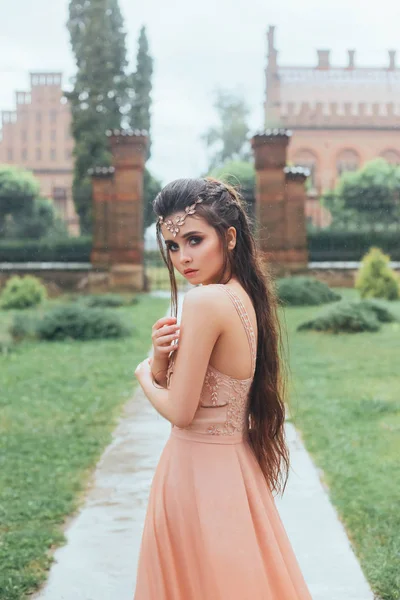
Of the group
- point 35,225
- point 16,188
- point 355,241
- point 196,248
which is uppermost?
point 16,188

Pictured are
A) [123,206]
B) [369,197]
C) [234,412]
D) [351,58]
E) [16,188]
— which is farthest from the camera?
[351,58]

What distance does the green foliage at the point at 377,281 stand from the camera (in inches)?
651

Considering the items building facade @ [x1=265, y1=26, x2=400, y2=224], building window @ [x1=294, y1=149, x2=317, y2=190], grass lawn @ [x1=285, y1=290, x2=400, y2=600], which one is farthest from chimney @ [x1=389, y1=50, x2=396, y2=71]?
grass lawn @ [x1=285, y1=290, x2=400, y2=600]

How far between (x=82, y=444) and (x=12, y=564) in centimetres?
222

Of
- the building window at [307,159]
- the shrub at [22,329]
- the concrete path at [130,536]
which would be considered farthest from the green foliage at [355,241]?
the building window at [307,159]

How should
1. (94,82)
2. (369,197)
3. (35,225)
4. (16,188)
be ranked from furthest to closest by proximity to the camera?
(16,188) → (369,197) → (35,225) → (94,82)

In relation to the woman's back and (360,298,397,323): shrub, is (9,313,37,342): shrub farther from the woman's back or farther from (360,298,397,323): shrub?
the woman's back

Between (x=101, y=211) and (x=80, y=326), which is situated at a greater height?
(x=101, y=211)

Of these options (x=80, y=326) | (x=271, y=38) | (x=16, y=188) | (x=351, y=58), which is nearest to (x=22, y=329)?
(x=80, y=326)

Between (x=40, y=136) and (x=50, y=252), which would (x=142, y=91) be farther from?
(x=40, y=136)

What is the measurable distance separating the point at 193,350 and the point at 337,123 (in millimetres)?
47310

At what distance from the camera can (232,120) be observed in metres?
52.3

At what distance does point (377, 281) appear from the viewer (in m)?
16.6

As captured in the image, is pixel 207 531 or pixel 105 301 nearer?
pixel 207 531
